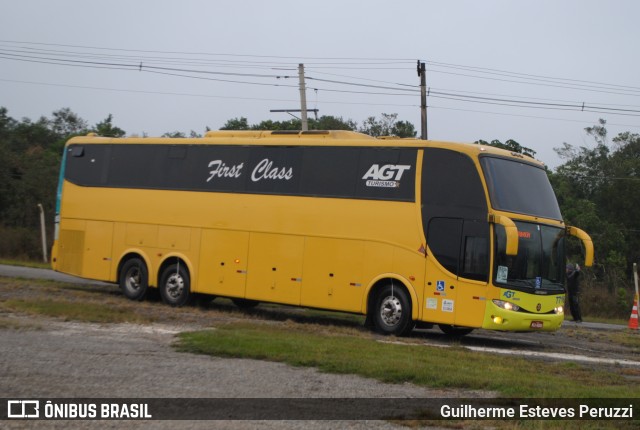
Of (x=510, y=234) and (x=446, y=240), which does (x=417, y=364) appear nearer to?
(x=510, y=234)

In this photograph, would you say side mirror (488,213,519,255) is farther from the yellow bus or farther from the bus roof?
the bus roof

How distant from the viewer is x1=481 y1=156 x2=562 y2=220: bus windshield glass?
17141mm

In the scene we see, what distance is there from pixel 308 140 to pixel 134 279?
5897 millimetres

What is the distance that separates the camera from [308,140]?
19797 mm

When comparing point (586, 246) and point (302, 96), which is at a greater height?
point (302, 96)

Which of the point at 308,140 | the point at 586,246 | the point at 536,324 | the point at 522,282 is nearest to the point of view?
the point at 522,282

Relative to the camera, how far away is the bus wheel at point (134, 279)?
2198 cm

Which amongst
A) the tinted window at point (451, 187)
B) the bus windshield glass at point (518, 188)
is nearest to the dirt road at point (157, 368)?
the tinted window at point (451, 187)

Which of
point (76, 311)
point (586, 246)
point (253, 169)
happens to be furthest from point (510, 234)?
point (76, 311)

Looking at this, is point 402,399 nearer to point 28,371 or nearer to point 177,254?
point 28,371

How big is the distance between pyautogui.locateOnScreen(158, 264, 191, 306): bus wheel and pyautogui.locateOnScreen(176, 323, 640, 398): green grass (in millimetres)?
5519

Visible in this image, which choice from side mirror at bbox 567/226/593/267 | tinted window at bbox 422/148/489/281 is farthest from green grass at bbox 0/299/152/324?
side mirror at bbox 567/226/593/267

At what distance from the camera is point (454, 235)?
17.3m

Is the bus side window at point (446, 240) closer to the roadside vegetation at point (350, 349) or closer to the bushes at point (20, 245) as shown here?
the roadside vegetation at point (350, 349)
